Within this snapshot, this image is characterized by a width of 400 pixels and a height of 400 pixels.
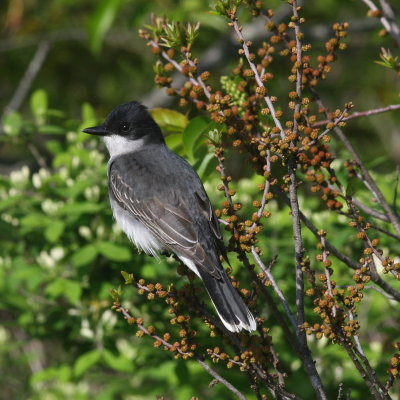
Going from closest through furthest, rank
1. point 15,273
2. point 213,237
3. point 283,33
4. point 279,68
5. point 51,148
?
1. point 283,33
2. point 213,237
3. point 15,273
4. point 51,148
5. point 279,68

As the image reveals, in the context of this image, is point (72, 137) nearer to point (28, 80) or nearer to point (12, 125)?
point (12, 125)

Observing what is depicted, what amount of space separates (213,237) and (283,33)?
1.16m

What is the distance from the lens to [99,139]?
4.93 m

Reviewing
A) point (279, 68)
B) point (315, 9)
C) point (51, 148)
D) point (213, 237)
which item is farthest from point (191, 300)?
point (315, 9)

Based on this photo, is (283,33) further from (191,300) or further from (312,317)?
(312,317)

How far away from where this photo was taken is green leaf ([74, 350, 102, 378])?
4371 millimetres

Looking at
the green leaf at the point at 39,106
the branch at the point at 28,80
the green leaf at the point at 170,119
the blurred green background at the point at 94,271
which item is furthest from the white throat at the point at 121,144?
the branch at the point at 28,80

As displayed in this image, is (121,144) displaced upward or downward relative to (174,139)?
downward

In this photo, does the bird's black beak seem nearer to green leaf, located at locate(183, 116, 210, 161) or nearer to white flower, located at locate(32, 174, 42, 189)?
white flower, located at locate(32, 174, 42, 189)

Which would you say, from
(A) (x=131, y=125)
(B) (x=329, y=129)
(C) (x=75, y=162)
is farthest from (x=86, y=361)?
(B) (x=329, y=129)

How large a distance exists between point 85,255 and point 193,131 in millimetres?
1262

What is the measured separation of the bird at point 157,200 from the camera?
3.60 metres

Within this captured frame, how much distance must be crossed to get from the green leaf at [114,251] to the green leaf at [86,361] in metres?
0.75

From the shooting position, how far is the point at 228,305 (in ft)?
10.00
